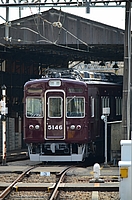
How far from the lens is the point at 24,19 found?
810 inches

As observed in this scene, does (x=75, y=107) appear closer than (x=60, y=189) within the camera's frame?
No

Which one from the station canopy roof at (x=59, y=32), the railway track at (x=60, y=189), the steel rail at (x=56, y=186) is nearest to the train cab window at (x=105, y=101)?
the station canopy roof at (x=59, y=32)

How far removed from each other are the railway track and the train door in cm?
337

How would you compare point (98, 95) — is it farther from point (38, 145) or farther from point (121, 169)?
point (121, 169)

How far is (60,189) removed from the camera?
11.5 metres

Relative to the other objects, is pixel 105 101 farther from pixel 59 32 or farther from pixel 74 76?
pixel 59 32

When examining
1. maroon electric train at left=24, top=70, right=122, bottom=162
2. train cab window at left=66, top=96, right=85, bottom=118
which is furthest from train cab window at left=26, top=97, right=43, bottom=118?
train cab window at left=66, top=96, right=85, bottom=118

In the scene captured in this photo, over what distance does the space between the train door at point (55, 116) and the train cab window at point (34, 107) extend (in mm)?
243

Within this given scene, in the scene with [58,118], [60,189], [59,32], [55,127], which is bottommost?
[60,189]

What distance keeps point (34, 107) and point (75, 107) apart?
4.01ft

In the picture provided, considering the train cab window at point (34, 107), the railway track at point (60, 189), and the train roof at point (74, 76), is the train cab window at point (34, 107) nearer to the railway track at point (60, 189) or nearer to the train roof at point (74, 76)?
the train roof at point (74, 76)

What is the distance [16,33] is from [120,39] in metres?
3.72

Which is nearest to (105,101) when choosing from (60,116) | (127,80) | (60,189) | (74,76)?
(74,76)

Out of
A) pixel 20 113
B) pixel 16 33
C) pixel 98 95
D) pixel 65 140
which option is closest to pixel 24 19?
pixel 16 33
